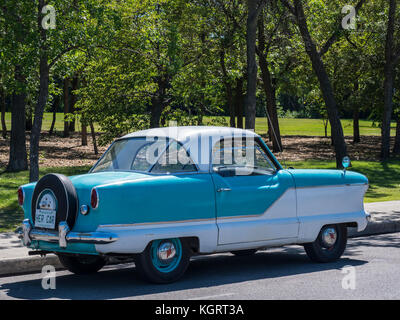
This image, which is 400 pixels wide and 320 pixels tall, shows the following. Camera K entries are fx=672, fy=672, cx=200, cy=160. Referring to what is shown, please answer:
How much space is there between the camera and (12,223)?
43.0ft

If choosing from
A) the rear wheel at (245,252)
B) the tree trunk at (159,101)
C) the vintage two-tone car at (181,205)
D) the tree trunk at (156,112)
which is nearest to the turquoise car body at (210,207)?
the vintage two-tone car at (181,205)

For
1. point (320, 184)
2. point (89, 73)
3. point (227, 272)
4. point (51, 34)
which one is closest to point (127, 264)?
point (227, 272)

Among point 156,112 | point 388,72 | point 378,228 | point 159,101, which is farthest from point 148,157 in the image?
point 388,72

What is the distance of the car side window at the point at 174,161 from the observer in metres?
8.00

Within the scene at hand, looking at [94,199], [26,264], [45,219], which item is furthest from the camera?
[26,264]

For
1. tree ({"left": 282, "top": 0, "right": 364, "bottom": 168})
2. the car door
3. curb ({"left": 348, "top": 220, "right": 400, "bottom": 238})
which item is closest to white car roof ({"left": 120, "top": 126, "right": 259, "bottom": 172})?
the car door

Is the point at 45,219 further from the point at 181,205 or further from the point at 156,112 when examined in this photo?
the point at 156,112

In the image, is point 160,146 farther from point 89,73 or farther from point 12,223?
point 89,73

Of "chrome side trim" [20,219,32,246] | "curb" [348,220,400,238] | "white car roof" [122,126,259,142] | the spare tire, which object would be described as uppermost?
"white car roof" [122,126,259,142]

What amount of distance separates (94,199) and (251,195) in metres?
2.12

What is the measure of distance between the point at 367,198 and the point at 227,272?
10.2m

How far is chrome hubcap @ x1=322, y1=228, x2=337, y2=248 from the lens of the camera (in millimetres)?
9430

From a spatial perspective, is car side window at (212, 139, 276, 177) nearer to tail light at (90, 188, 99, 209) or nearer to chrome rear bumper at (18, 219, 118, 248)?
tail light at (90, 188, 99, 209)

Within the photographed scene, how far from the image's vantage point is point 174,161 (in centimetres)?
812
